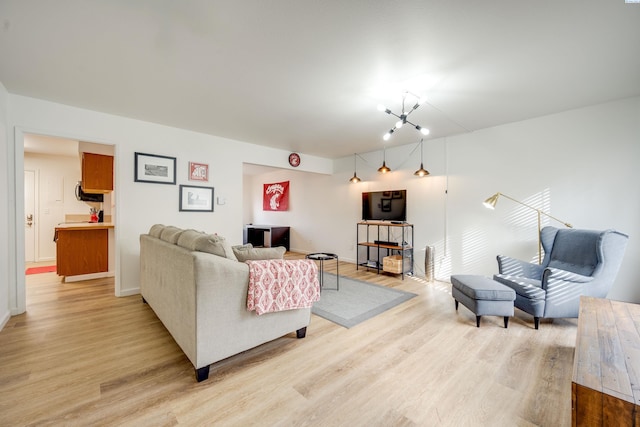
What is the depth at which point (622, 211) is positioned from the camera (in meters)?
2.98

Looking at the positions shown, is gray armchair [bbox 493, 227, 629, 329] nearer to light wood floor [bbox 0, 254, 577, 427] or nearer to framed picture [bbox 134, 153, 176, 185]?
light wood floor [bbox 0, 254, 577, 427]

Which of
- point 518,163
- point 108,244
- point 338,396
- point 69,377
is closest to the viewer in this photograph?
point 338,396

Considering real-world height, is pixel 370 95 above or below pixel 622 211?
above

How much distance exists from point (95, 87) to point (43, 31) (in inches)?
36.0

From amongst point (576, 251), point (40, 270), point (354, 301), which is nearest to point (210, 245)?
point (354, 301)

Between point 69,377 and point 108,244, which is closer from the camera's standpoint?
point 69,377

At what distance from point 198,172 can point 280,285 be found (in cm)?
301

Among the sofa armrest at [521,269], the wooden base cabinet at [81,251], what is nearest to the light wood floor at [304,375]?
the sofa armrest at [521,269]

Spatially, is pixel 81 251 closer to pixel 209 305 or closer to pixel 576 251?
pixel 209 305

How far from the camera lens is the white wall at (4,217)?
2579mm

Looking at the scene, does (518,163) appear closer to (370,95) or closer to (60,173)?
(370,95)

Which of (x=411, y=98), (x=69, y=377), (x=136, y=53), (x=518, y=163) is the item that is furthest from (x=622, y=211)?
(x=69, y=377)

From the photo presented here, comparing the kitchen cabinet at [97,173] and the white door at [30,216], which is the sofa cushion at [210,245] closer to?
the kitchen cabinet at [97,173]

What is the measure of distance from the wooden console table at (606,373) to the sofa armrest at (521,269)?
143cm
